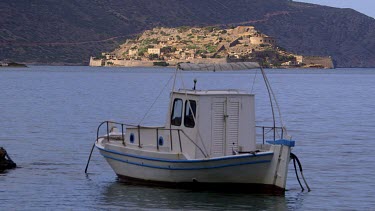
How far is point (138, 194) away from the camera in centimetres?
2500

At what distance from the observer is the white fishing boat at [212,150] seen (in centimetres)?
2401

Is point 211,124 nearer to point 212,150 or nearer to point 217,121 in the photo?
point 217,121

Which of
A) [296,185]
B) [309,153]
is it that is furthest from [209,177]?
[309,153]

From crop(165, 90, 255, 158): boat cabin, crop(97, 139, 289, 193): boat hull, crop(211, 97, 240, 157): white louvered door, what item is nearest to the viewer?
crop(97, 139, 289, 193): boat hull

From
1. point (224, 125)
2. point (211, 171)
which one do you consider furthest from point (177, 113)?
point (211, 171)

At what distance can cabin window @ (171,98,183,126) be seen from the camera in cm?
2530

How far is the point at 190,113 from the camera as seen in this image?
2497 cm

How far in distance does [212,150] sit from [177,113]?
140cm

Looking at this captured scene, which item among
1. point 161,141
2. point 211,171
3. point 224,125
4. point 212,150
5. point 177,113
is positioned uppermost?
point 177,113

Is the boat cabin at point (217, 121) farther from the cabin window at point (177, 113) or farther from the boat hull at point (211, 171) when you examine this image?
the boat hull at point (211, 171)

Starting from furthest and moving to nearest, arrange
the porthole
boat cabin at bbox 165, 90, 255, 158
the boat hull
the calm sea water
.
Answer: the porthole < boat cabin at bbox 165, 90, 255, 158 < the calm sea water < the boat hull

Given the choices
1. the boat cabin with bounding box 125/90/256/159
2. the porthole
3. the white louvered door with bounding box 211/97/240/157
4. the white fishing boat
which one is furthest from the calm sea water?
the porthole

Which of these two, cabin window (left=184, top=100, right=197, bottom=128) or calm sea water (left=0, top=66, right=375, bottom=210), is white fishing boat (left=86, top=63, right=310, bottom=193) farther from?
calm sea water (left=0, top=66, right=375, bottom=210)

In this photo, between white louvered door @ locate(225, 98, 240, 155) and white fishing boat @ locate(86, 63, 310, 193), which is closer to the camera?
white fishing boat @ locate(86, 63, 310, 193)
